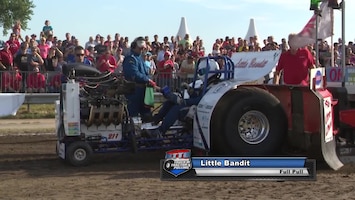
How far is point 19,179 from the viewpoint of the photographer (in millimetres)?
7797

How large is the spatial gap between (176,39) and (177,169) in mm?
15048

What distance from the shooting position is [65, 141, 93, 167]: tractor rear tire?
8734 millimetres

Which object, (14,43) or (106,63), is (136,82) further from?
(14,43)

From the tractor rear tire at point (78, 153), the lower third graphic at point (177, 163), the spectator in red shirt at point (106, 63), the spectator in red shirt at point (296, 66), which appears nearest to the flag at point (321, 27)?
the spectator in red shirt at point (296, 66)

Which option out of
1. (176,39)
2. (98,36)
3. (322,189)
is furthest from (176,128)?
(176,39)

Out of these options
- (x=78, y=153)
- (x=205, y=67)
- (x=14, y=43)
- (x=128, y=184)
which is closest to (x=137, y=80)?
(x=205, y=67)

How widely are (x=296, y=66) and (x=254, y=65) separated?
54.4 inches

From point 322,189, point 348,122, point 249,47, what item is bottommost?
point 322,189

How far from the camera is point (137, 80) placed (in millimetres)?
9219

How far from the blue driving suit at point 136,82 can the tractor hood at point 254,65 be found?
134cm

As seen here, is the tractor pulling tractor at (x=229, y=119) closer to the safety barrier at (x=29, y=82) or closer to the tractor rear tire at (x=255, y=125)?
the tractor rear tire at (x=255, y=125)

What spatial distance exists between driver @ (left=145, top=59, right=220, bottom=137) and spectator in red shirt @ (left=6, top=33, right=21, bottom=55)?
8759 mm

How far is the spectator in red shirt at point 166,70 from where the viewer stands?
54.9 feet

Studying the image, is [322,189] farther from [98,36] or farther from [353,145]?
[98,36]
